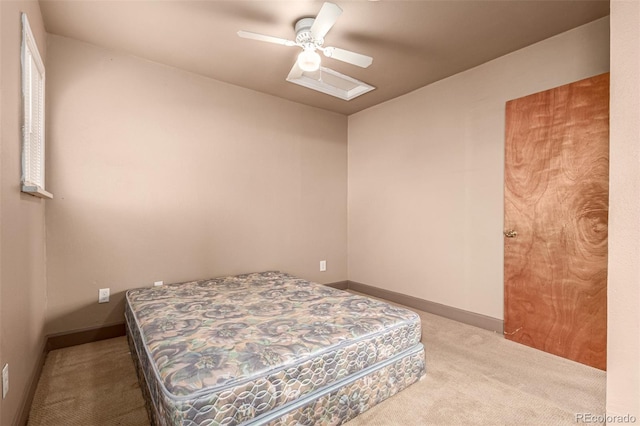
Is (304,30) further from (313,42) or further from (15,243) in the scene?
(15,243)

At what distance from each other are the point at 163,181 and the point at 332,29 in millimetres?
1976

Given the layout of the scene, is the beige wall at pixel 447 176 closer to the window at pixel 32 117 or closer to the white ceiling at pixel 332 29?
the white ceiling at pixel 332 29

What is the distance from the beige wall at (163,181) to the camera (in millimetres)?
2455

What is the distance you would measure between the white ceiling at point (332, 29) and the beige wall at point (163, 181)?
301 millimetres

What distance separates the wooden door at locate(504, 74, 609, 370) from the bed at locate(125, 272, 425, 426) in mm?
1206

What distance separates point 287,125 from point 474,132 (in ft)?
6.73

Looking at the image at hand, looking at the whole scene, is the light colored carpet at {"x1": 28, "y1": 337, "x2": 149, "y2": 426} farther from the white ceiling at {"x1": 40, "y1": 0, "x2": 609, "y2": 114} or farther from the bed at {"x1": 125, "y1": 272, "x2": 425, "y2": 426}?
the white ceiling at {"x1": 40, "y1": 0, "x2": 609, "y2": 114}

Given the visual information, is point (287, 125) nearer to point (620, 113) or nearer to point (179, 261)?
point (179, 261)

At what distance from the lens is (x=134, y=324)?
79.0 inches

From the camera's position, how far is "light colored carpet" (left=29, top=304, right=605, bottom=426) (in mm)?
1597

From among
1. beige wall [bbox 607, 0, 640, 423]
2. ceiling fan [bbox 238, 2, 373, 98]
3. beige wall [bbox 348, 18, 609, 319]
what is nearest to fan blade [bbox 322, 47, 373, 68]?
ceiling fan [bbox 238, 2, 373, 98]

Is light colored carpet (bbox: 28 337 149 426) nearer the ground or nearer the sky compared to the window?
nearer the ground

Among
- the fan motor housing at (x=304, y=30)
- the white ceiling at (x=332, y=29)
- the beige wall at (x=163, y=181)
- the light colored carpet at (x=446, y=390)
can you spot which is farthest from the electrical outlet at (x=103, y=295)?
the fan motor housing at (x=304, y=30)

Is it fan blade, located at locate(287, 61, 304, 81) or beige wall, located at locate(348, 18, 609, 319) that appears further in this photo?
beige wall, located at locate(348, 18, 609, 319)
